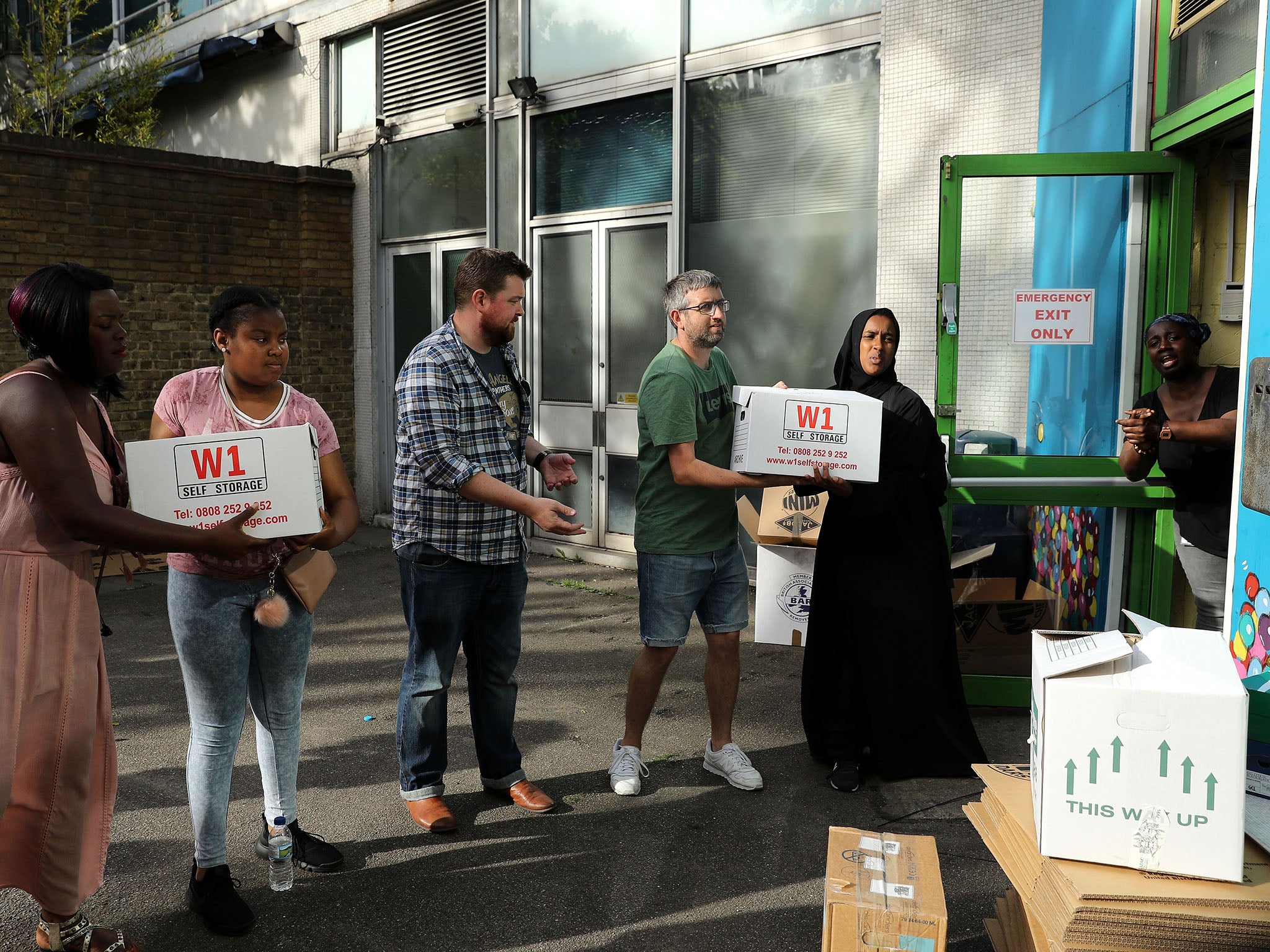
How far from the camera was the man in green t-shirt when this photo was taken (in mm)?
3867

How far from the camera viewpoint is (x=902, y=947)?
235cm

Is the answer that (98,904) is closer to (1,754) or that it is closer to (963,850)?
(1,754)

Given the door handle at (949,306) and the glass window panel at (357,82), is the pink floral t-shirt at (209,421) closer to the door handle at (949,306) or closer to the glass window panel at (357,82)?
the door handle at (949,306)

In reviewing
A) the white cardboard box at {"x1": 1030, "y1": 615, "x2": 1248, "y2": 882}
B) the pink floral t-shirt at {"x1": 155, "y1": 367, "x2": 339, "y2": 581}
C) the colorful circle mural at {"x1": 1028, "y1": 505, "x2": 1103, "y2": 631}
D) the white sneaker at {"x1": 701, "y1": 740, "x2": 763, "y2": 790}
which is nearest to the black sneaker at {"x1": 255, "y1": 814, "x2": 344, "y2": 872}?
the pink floral t-shirt at {"x1": 155, "y1": 367, "x2": 339, "y2": 581}

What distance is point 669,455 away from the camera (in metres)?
3.89

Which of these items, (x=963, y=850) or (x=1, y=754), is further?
(x=963, y=850)

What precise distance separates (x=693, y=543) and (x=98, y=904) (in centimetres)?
226

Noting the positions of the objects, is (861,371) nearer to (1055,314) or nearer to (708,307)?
(708,307)

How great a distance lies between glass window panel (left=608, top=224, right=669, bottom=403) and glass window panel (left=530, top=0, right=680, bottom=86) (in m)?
1.33

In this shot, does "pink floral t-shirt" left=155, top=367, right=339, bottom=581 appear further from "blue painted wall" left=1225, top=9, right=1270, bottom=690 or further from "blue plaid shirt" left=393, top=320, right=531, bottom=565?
"blue painted wall" left=1225, top=9, right=1270, bottom=690

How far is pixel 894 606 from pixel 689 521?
90 cm

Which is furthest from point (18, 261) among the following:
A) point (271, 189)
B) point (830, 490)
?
point (830, 490)

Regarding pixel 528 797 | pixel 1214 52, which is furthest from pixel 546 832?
pixel 1214 52

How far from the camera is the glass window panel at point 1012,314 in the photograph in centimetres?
490
